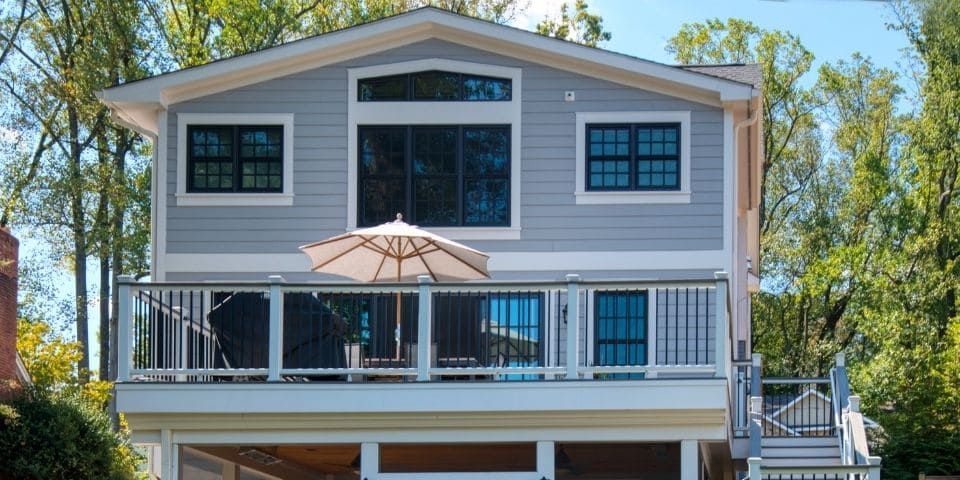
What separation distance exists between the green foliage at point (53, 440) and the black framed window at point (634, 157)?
20.5ft

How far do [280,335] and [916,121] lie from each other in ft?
88.6

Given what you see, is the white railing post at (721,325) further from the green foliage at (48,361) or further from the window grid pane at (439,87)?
the green foliage at (48,361)

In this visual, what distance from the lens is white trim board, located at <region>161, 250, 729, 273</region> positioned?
1738 cm

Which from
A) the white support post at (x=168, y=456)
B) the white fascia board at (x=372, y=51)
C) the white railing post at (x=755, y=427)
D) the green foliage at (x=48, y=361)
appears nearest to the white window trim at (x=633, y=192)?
the white fascia board at (x=372, y=51)

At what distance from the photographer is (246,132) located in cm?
1797

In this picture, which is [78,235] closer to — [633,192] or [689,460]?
[633,192]

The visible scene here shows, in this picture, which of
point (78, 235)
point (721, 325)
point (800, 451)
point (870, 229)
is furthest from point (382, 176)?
point (870, 229)

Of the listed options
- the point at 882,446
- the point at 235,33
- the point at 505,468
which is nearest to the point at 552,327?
the point at 505,468

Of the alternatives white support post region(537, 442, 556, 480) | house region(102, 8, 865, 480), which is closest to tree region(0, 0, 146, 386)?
house region(102, 8, 865, 480)

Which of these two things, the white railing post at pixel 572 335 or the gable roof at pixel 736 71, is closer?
the white railing post at pixel 572 335

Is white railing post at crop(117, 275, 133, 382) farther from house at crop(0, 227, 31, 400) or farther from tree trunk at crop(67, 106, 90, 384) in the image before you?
tree trunk at crop(67, 106, 90, 384)

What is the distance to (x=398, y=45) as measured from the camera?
18.0 metres

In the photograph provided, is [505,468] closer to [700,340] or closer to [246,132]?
[700,340]

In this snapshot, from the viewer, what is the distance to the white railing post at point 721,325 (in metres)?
13.5
